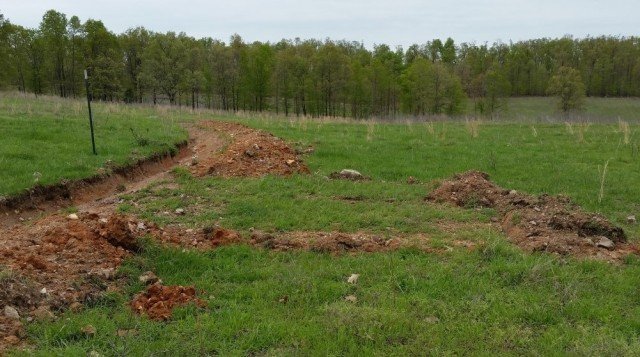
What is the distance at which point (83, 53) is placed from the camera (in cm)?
4700

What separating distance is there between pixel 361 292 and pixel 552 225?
3.51 meters

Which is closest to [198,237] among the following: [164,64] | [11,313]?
[11,313]

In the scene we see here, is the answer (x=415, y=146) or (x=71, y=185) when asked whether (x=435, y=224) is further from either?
(x=415, y=146)

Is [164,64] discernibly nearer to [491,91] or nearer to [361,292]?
[491,91]

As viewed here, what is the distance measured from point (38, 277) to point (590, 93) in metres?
87.5

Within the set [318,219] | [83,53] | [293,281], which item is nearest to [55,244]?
[293,281]

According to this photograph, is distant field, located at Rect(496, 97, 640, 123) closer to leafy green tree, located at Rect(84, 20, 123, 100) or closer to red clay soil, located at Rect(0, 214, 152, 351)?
leafy green tree, located at Rect(84, 20, 123, 100)

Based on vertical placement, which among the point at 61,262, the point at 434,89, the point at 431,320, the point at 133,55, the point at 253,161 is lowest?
the point at 431,320

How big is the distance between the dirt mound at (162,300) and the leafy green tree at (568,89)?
57.0 meters

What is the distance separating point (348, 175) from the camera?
36.9 feet

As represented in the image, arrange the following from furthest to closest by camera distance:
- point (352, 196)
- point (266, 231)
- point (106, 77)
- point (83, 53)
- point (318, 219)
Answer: point (83, 53)
point (106, 77)
point (352, 196)
point (318, 219)
point (266, 231)

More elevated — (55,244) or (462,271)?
(55,244)

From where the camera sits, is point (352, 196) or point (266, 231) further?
point (352, 196)

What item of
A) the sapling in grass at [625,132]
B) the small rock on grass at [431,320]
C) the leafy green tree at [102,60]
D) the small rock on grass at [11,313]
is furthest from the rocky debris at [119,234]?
the leafy green tree at [102,60]
